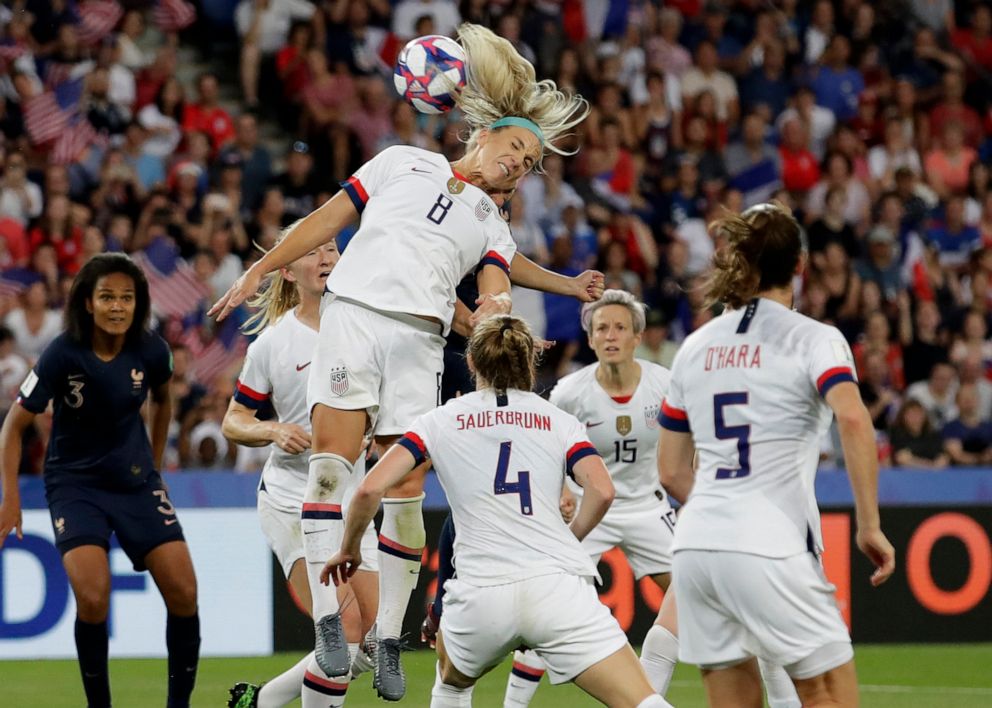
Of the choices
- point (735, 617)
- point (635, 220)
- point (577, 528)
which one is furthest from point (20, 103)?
point (735, 617)

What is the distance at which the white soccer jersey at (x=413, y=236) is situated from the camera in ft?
22.6

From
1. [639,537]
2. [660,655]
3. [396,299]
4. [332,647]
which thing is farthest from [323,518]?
[639,537]

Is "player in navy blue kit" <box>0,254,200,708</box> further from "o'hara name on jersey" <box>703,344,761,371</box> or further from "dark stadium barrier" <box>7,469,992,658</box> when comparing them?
"dark stadium barrier" <box>7,469,992,658</box>

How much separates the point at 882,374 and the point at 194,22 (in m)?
7.41

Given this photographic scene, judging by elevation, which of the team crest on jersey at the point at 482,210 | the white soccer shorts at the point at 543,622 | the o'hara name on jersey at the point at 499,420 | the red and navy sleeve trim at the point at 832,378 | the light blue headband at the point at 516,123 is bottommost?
the white soccer shorts at the point at 543,622

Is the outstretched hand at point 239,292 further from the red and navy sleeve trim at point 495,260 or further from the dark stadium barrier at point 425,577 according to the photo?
the dark stadium barrier at point 425,577

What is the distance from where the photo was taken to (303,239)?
22.4 feet

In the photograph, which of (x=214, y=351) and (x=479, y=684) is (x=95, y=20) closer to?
(x=214, y=351)

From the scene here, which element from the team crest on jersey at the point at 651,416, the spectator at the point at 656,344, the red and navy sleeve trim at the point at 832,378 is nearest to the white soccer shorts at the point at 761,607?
the red and navy sleeve trim at the point at 832,378

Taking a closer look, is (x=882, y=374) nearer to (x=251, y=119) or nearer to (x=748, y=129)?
(x=748, y=129)

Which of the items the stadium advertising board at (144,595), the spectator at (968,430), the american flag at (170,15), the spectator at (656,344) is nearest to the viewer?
the stadium advertising board at (144,595)

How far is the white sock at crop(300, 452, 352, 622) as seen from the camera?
22.4 feet

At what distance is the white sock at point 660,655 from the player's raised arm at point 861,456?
3184 millimetres

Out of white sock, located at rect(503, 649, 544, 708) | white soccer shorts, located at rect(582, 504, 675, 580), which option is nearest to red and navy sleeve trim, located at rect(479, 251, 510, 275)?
white sock, located at rect(503, 649, 544, 708)
